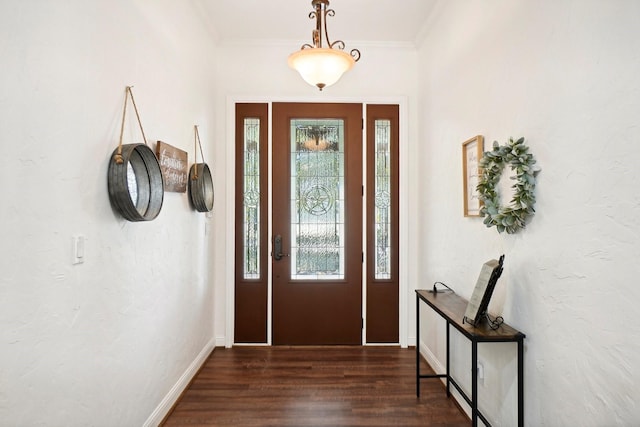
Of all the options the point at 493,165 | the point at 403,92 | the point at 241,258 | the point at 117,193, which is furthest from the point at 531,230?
the point at 241,258

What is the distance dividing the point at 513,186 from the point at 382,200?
1.85 m

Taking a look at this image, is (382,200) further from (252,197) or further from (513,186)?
(513,186)

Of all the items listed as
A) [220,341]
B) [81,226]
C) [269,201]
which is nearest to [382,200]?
[269,201]

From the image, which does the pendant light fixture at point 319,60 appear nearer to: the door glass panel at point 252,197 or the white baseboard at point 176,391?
the door glass panel at point 252,197

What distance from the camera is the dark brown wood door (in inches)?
135

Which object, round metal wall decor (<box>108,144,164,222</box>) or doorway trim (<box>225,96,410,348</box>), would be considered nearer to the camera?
round metal wall decor (<box>108,144,164,222</box>)

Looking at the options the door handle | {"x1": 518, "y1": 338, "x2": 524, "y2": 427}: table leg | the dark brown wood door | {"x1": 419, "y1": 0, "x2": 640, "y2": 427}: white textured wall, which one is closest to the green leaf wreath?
{"x1": 419, "y1": 0, "x2": 640, "y2": 427}: white textured wall

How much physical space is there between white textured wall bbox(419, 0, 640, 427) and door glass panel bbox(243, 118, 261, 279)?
6.38ft

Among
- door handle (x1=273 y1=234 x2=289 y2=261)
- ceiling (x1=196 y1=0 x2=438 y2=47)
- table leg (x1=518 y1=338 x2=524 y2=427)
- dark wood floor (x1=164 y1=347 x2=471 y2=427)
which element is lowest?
dark wood floor (x1=164 y1=347 x2=471 y2=427)

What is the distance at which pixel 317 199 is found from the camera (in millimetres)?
3439

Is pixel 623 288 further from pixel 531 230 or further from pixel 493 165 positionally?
pixel 493 165

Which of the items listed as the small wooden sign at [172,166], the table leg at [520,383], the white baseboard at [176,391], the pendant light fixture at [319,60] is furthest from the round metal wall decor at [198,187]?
the table leg at [520,383]

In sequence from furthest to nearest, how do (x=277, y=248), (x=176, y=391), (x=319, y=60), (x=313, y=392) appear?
(x=277, y=248) < (x=313, y=392) < (x=176, y=391) < (x=319, y=60)

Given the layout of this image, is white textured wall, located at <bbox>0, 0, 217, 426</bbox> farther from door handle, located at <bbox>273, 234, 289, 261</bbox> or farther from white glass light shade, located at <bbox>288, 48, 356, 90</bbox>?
door handle, located at <bbox>273, 234, 289, 261</bbox>
